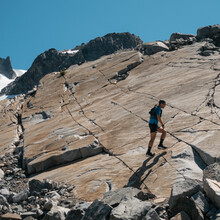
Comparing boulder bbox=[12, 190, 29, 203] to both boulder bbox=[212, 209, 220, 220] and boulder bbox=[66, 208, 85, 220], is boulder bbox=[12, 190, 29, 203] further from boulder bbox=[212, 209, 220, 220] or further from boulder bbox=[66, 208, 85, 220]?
boulder bbox=[212, 209, 220, 220]

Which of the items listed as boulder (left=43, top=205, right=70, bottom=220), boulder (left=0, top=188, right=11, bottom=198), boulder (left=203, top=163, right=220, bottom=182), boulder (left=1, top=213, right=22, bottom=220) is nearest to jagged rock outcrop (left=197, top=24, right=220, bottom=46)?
boulder (left=203, top=163, right=220, bottom=182)

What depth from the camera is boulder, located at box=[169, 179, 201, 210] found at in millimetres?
8617

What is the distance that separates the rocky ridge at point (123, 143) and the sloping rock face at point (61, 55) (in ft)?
303

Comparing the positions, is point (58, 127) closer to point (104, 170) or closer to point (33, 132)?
point (33, 132)

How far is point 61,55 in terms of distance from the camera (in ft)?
442

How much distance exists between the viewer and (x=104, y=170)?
1438 cm

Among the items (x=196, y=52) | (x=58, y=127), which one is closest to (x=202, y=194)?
(x=58, y=127)

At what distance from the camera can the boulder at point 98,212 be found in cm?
840

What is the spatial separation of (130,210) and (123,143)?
8.54 metres

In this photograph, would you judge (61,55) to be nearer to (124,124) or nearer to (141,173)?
(124,124)

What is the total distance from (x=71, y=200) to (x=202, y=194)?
5.68 m

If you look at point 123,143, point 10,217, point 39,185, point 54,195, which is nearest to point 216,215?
point 10,217

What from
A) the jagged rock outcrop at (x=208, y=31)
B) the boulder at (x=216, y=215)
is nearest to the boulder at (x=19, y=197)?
the boulder at (x=216, y=215)

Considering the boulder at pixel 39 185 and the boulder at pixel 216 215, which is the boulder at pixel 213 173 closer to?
the boulder at pixel 216 215
